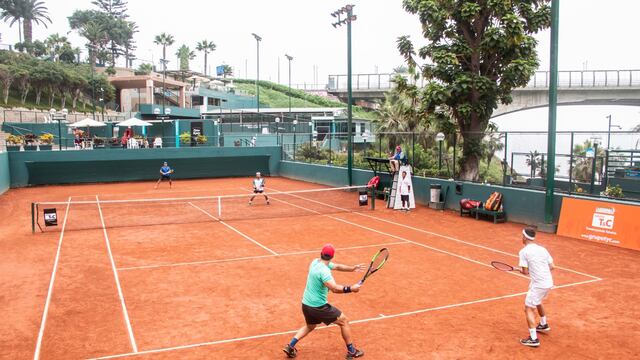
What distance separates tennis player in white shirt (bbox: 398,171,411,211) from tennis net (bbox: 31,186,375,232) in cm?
131

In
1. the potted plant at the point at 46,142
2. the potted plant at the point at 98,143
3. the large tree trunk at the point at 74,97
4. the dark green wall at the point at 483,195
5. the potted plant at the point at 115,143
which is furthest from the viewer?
the large tree trunk at the point at 74,97

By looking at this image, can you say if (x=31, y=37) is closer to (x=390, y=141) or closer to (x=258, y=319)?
(x=390, y=141)

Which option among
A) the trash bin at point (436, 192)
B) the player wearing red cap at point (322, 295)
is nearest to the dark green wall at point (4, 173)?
the trash bin at point (436, 192)

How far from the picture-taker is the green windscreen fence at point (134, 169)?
34.4 m

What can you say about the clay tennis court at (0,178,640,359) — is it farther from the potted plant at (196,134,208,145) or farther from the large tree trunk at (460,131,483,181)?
the potted plant at (196,134,208,145)

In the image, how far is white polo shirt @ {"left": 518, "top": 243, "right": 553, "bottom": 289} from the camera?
807cm

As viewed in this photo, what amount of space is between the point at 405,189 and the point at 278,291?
12.4 m

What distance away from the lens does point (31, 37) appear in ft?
330

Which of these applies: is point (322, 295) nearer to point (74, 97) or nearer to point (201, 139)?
point (201, 139)

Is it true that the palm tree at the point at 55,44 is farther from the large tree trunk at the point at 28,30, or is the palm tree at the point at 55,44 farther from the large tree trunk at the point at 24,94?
the large tree trunk at the point at 24,94

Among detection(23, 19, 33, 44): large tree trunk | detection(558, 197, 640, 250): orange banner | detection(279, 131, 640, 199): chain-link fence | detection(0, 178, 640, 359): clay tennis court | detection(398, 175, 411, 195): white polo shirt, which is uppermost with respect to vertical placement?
detection(23, 19, 33, 44): large tree trunk

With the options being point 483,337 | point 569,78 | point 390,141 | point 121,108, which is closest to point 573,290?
point 483,337

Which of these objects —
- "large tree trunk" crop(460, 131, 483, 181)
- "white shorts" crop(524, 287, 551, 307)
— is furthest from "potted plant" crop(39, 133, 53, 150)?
"white shorts" crop(524, 287, 551, 307)

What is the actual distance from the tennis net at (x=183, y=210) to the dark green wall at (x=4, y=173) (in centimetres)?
791
